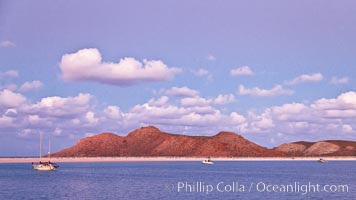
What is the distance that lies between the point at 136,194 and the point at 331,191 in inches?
1117

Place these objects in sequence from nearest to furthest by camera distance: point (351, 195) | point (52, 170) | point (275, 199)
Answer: point (275, 199)
point (351, 195)
point (52, 170)

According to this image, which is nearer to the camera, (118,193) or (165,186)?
(118,193)

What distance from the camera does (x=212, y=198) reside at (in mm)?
68500

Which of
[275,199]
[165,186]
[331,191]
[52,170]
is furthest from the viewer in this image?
[52,170]

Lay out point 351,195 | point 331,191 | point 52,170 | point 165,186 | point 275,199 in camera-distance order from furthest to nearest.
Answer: point 52,170 < point 165,186 < point 331,191 < point 351,195 < point 275,199

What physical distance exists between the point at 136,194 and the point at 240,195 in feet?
46.5

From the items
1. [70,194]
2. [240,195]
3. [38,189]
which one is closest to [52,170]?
[38,189]

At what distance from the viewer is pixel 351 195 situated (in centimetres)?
7244

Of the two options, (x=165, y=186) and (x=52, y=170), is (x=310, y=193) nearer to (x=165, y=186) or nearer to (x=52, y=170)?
(x=165, y=186)

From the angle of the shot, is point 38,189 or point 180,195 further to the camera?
point 38,189

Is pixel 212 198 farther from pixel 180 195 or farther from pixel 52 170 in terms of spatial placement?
pixel 52 170

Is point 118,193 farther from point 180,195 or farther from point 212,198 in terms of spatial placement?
point 212,198

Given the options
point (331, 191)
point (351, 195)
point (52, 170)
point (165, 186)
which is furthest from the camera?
point (52, 170)

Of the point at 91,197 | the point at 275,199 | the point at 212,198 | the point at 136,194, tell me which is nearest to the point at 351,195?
the point at 275,199
